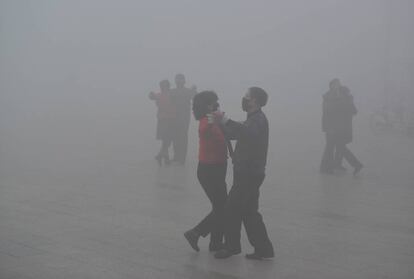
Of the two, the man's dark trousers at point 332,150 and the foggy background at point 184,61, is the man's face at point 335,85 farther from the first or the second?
the foggy background at point 184,61

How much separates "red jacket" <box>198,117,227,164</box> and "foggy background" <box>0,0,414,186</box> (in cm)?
1050

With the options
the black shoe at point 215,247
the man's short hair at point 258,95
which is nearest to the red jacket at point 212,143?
the man's short hair at point 258,95

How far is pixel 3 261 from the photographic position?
608cm

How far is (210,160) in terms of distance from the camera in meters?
6.57

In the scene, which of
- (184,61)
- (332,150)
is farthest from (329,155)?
(184,61)

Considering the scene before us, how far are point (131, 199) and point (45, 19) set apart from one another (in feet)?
116

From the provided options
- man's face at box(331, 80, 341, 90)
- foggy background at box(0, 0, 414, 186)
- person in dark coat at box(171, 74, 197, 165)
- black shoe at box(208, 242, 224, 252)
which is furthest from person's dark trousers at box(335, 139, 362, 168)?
black shoe at box(208, 242, 224, 252)

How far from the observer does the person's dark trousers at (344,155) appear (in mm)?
13234

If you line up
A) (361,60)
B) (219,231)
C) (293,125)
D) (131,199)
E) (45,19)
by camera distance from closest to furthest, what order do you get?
1. (219,231)
2. (131,199)
3. (293,125)
4. (361,60)
5. (45,19)

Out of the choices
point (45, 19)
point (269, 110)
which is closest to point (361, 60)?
point (269, 110)

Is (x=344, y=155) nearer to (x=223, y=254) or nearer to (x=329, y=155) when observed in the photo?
(x=329, y=155)

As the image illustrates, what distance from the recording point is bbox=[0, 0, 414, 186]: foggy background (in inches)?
906

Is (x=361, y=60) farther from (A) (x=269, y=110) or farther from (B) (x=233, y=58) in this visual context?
(A) (x=269, y=110)

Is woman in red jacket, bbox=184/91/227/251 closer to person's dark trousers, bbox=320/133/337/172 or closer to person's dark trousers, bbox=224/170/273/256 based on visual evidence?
person's dark trousers, bbox=224/170/273/256
